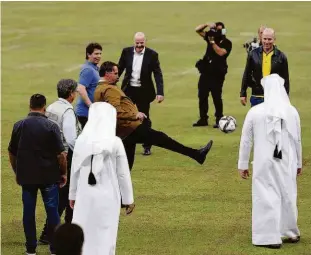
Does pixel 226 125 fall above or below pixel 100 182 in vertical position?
below

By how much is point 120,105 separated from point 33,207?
2.19 meters

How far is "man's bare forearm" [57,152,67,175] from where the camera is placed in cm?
1313

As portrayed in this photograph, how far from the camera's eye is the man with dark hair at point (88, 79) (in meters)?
16.0

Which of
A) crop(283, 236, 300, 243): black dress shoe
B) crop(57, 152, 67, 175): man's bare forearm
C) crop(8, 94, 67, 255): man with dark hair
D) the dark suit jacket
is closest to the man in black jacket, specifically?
the dark suit jacket

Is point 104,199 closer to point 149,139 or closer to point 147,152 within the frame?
point 149,139

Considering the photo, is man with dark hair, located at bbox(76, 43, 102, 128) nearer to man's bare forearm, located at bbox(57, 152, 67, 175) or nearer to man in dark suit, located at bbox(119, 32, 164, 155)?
man's bare forearm, located at bbox(57, 152, 67, 175)

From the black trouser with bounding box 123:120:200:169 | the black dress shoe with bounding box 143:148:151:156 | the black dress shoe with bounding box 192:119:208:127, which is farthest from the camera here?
the black dress shoe with bounding box 192:119:208:127

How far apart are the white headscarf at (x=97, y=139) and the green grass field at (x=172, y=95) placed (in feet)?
6.59

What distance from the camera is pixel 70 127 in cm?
1363

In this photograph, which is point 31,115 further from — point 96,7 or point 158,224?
point 96,7

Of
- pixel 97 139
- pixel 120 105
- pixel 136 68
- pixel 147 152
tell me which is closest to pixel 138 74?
pixel 136 68

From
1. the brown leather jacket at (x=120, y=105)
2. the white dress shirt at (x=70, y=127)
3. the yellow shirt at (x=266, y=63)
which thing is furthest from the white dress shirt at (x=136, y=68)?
the white dress shirt at (x=70, y=127)

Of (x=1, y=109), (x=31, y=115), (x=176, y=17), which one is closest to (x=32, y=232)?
(x=31, y=115)

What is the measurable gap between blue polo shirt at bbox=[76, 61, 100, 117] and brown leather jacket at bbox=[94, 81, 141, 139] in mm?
1288
